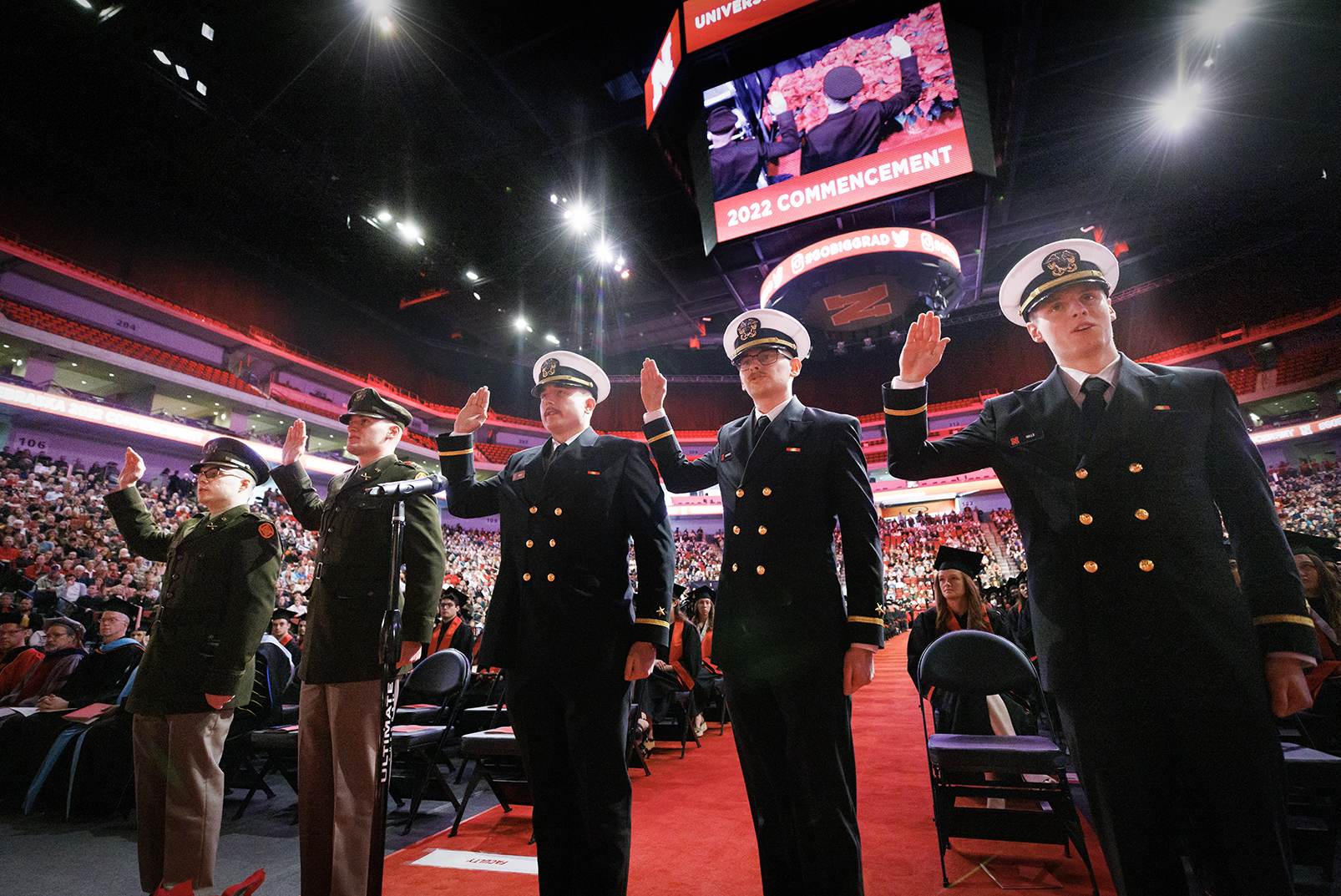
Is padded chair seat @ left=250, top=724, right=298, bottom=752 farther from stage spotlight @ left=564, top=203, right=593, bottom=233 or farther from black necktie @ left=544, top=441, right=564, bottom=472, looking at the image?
stage spotlight @ left=564, top=203, right=593, bottom=233

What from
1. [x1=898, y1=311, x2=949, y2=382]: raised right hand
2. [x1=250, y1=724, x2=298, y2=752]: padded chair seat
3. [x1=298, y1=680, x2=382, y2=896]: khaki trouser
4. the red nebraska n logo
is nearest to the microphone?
[x1=298, y1=680, x2=382, y2=896]: khaki trouser

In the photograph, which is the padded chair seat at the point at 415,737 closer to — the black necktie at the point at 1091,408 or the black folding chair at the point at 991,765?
the black folding chair at the point at 991,765

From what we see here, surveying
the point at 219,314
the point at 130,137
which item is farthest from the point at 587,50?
the point at 219,314

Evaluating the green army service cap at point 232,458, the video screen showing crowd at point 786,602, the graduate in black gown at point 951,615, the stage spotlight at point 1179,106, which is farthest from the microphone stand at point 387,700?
the stage spotlight at point 1179,106

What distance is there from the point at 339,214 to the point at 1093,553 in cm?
2049

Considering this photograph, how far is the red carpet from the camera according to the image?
262 centimetres

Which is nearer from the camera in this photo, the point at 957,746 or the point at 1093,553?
the point at 1093,553

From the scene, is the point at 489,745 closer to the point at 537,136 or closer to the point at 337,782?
the point at 337,782

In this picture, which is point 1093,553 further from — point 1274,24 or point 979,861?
point 1274,24

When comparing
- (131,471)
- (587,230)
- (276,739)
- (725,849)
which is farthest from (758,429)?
(587,230)

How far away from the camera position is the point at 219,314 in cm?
2169

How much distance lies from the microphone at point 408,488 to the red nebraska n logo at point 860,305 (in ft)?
39.4

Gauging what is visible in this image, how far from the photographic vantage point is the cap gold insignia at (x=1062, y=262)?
159 cm

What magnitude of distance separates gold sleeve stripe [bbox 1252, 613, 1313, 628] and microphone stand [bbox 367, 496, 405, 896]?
227 cm
